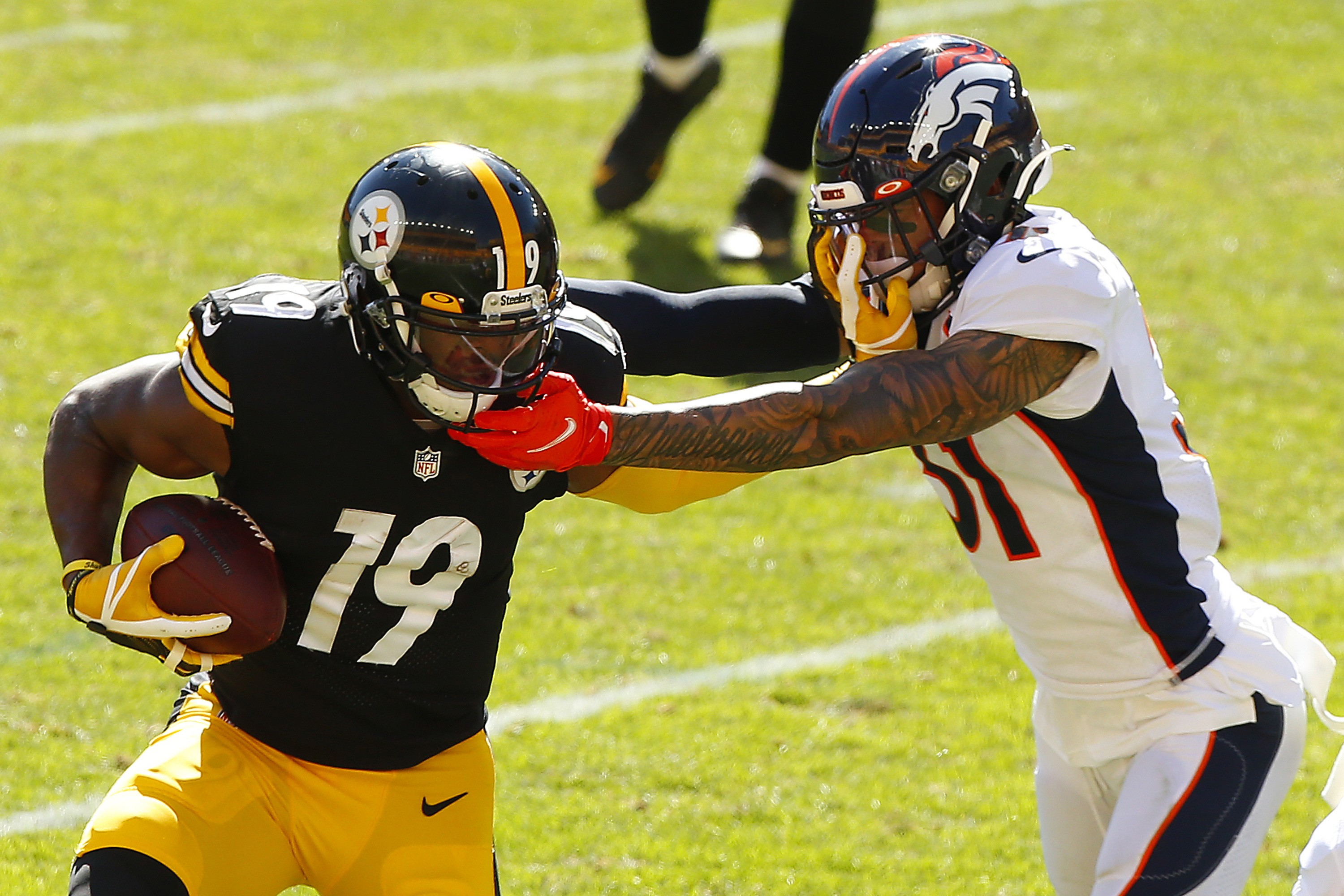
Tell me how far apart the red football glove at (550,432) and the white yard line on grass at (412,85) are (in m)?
5.59

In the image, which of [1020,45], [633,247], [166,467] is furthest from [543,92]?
[166,467]

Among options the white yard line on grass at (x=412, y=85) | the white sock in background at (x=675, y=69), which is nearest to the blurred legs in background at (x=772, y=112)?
the white sock in background at (x=675, y=69)

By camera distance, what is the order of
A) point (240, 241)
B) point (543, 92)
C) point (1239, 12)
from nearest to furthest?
1. point (240, 241)
2. point (543, 92)
3. point (1239, 12)

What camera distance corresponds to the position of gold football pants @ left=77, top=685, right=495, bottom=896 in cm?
273

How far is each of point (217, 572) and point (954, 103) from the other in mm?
1512

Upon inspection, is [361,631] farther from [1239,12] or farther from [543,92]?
[1239,12]

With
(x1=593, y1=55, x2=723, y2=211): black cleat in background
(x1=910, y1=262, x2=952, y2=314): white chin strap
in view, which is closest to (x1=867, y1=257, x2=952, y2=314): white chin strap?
(x1=910, y1=262, x2=952, y2=314): white chin strap

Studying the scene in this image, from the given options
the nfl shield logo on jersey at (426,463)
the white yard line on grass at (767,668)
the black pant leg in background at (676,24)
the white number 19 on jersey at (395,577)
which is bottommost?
the white yard line on grass at (767,668)

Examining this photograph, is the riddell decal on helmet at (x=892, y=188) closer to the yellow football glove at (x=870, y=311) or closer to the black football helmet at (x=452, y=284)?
the yellow football glove at (x=870, y=311)

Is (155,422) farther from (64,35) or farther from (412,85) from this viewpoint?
(64,35)

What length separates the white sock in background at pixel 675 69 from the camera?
7242 millimetres

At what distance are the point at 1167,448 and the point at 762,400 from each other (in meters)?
0.75

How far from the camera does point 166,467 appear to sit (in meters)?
2.81

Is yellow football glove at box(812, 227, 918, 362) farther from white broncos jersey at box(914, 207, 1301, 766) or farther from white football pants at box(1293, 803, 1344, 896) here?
white football pants at box(1293, 803, 1344, 896)
